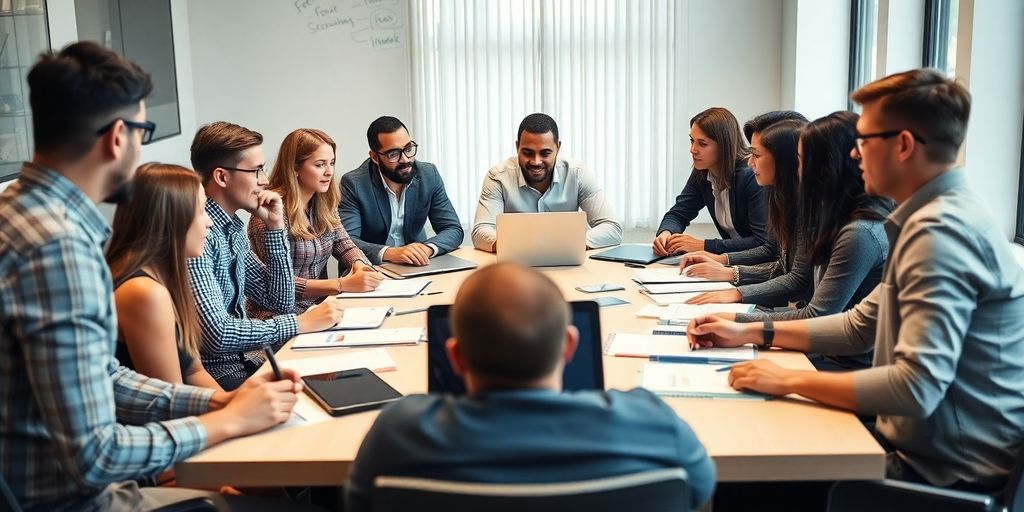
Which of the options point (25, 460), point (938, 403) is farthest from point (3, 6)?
point (938, 403)

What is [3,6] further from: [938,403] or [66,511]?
[938,403]

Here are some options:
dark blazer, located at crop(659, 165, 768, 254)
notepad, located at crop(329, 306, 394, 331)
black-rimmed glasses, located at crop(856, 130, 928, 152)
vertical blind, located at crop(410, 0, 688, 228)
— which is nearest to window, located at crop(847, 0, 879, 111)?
vertical blind, located at crop(410, 0, 688, 228)

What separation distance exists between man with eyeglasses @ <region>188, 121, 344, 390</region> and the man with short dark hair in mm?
1308

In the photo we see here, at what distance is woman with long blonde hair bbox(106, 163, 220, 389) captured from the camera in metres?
2.15

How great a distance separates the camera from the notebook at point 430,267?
367cm

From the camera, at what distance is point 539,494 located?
1.14 meters

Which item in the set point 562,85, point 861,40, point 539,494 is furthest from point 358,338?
point 861,40

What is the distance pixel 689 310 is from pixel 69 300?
181 cm

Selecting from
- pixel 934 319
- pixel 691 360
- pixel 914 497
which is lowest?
pixel 914 497

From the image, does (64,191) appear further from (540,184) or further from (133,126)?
(540,184)

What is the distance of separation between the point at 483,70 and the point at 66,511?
4.61 meters

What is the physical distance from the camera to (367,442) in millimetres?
1317

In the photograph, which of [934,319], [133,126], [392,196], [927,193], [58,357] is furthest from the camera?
[392,196]

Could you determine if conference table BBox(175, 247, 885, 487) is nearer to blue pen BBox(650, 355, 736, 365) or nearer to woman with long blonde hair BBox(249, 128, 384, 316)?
blue pen BBox(650, 355, 736, 365)
